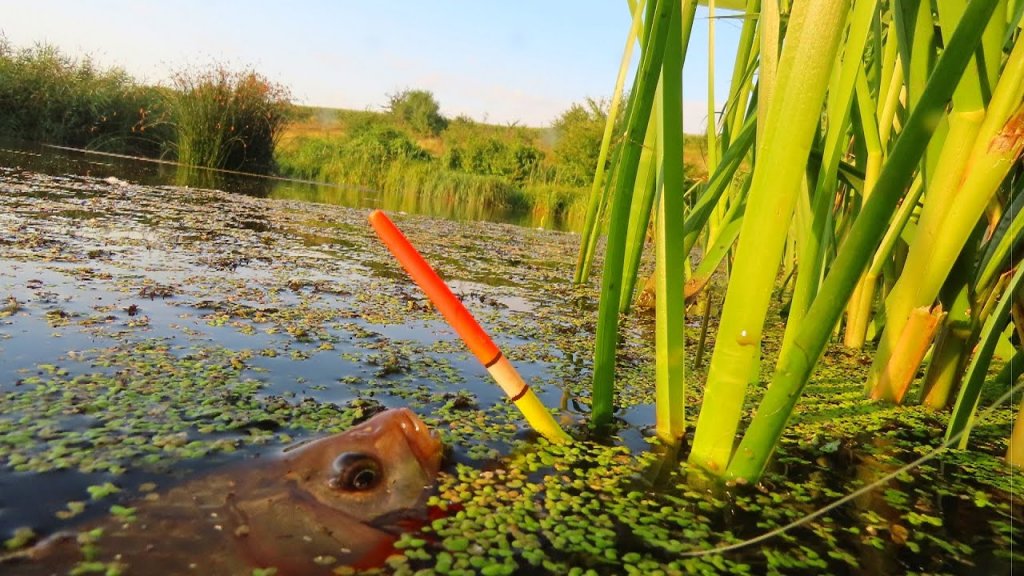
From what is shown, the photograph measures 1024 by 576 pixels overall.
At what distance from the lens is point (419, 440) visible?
1.04 m

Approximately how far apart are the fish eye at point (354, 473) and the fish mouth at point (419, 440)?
0.26 feet

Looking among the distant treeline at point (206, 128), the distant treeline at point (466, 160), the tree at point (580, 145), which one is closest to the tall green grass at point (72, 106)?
the distant treeline at point (206, 128)

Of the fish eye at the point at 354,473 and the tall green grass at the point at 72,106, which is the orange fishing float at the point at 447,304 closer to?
the fish eye at the point at 354,473

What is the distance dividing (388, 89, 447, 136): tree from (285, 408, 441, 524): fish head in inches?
1117

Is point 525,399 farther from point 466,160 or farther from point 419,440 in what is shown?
point 466,160

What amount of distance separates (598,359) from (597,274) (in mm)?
3085

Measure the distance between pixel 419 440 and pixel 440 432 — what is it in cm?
17

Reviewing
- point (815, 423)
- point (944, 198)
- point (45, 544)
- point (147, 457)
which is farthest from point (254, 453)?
point (944, 198)

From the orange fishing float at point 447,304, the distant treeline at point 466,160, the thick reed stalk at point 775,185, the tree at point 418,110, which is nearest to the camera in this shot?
the thick reed stalk at point 775,185

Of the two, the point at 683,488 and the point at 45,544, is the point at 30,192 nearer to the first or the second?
the point at 45,544

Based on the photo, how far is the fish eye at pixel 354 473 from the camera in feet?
3.06

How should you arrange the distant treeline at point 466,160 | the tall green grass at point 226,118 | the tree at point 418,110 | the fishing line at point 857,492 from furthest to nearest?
the tree at point 418,110, the distant treeline at point 466,160, the tall green grass at point 226,118, the fishing line at point 857,492

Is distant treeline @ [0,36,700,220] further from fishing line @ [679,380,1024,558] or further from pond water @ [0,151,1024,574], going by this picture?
fishing line @ [679,380,1024,558]

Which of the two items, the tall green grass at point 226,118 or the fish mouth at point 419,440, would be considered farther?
the tall green grass at point 226,118
